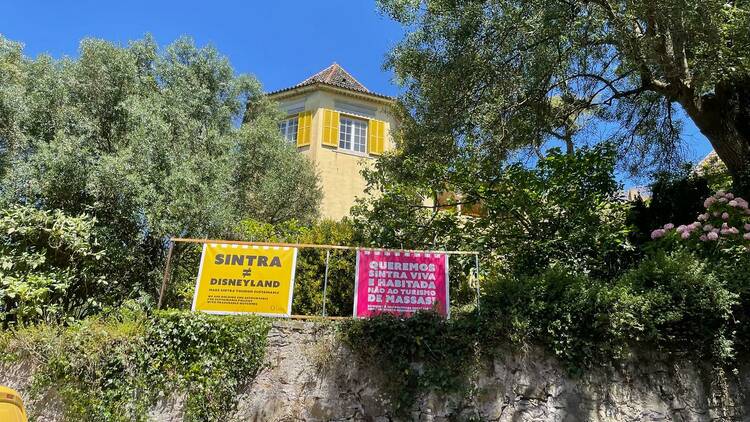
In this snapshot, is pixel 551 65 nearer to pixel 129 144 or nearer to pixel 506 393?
pixel 506 393

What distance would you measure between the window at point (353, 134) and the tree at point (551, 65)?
24.2 ft

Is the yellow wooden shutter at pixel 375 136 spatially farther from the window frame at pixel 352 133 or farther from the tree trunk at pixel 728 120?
the tree trunk at pixel 728 120

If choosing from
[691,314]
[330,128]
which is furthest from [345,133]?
[691,314]

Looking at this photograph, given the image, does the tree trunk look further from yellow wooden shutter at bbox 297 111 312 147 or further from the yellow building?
yellow wooden shutter at bbox 297 111 312 147

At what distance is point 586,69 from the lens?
9336 millimetres

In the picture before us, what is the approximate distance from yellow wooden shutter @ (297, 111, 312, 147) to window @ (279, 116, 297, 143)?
0.31 meters

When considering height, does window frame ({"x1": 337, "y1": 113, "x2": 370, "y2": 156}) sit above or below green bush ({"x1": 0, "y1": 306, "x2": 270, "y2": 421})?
above

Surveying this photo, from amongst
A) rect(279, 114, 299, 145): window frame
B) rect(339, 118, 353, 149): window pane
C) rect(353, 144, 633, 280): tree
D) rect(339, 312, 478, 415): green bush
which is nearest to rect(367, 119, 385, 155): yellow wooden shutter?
rect(339, 118, 353, 149): window pane

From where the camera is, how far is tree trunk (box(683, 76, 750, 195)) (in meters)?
8.84

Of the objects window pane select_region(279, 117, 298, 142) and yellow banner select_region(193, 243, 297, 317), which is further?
window pane select_region(279, 117, 298, 142)

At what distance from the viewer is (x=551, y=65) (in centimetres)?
818

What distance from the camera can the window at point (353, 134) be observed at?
1803cm

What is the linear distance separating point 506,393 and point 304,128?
13.3 metres

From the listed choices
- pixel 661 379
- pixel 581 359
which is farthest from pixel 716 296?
pixel 581 359
